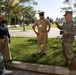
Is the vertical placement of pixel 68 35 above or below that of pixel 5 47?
above

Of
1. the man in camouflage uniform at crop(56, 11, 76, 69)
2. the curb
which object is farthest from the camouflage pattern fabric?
the curb

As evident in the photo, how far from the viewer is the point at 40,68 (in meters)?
7.48

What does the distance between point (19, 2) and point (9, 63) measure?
11256 millimetres

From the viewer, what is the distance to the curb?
7063 millimetres

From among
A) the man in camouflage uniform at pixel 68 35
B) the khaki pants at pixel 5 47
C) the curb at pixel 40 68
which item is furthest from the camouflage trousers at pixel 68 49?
the khaki pants at pixel 5 47

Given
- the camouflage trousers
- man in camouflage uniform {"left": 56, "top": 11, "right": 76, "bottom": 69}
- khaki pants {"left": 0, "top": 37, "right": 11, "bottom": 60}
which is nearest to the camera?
man in camouflage uniform {"left": 56, "top": 11, "right": 76, "bottom": 69}

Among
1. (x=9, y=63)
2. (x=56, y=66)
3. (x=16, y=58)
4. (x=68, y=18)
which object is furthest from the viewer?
(x=16, y=58)

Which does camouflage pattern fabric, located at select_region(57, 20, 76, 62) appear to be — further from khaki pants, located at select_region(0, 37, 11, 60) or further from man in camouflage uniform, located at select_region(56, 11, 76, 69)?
khaki pants, located at select_region(0, 37, 11, 60)

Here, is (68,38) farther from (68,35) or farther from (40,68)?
(40,68)

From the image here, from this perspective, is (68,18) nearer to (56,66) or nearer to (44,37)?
(56,66)

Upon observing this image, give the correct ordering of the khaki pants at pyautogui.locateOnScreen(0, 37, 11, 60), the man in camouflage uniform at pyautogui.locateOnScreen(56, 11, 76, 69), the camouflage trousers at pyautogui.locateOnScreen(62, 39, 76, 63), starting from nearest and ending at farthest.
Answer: the man in camouflage uniform at pyautogui.locateOnScreen(56, 11, 76, 69) → the camouflage trousers at pyautogui.locateOnScreen(62, 39, 76, 63) → the khaki pants at pyautogui.locateOnScreen(0, 37, 11, 60)

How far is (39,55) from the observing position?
9.34m

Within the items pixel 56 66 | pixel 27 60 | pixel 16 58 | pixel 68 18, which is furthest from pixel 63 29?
pixel 16 58

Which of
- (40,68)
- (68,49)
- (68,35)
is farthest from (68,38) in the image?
(40,68)
